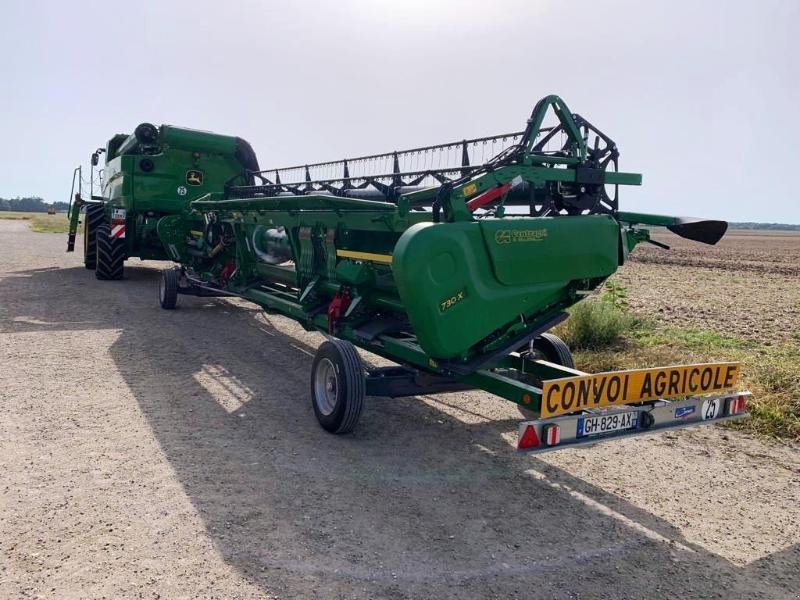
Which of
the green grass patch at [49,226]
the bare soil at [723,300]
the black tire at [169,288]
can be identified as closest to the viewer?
the bare soil at [723,300]

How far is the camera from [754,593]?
319 cm

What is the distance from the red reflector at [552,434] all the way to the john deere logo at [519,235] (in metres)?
1.27

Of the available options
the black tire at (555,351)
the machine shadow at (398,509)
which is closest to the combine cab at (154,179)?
the machine shadow at (398,509)

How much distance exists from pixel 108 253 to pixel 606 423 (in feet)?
37.8

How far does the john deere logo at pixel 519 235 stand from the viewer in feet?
14.1

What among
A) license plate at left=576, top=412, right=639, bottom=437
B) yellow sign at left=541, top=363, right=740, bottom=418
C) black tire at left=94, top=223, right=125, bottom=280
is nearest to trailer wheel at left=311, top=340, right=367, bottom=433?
yellow sign at left=541, top=363, right=740, bottom=418

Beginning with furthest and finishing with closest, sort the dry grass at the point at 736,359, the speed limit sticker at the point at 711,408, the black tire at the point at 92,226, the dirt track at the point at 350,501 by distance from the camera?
the black tire at the point at 92,226 → the dry grass at the point at 736,359 → the speed limit sticker at the point at 711,408 → the dirt track at the point at 350,501

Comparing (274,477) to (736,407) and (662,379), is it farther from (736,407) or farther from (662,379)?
(736,407)

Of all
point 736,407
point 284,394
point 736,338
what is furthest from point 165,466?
point 736,338

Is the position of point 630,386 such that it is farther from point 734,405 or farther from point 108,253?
point 108,253

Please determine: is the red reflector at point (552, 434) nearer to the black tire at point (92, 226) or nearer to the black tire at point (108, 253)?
the black tire at point (108, 253)

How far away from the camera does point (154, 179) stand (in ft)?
39.8

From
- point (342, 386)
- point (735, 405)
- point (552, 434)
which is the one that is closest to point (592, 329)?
point (735, 405)

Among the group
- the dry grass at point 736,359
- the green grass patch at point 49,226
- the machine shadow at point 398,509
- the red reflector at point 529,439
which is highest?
the green grass patch at point 49,226
